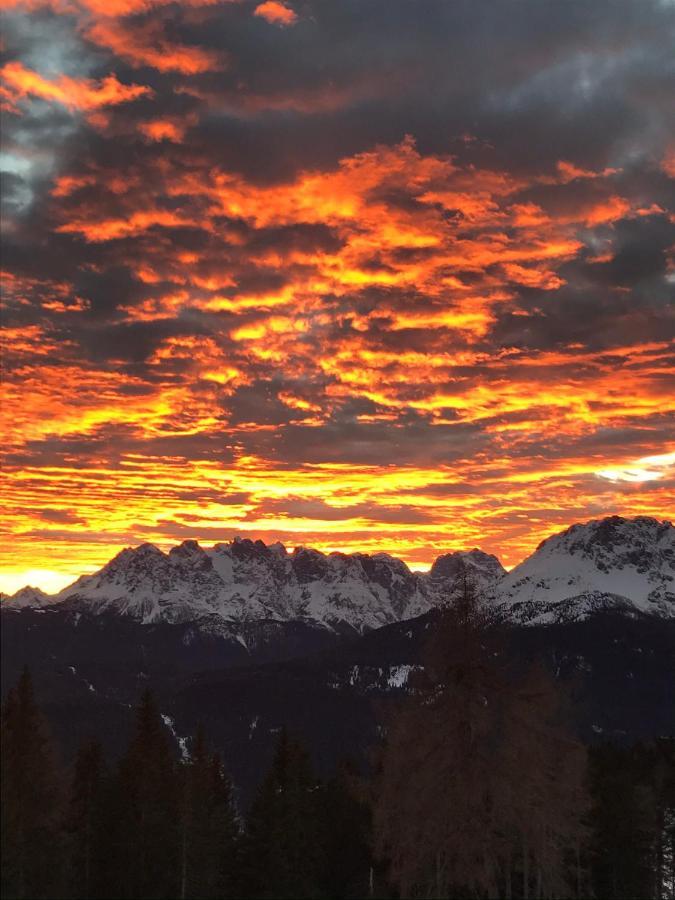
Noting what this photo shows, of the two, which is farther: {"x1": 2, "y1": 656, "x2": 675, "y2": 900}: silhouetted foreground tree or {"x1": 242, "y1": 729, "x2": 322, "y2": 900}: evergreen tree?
{"x1": 242, "y1": 729, "x2": 322, "y2": 900}: evergreen tree

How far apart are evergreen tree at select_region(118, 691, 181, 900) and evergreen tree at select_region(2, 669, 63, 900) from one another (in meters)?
13.3

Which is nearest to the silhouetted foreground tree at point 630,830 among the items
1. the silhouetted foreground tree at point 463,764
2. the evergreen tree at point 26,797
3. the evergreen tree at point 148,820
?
the silhouetted foreground tree at point 463,764

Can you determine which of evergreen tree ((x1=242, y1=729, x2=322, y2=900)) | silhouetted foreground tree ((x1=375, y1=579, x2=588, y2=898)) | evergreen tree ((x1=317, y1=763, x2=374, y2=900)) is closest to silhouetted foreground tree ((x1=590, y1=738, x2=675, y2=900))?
evergreen tree ((x1=317, y1=763, x2=374, y2=900))

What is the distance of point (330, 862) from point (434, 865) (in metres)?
→ 28.1

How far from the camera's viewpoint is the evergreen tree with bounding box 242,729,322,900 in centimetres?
5406

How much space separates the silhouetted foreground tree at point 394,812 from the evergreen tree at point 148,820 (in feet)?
0.31

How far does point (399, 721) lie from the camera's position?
40375 mm

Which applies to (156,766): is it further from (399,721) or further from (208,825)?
(399,721)

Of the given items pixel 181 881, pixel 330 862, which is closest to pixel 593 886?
pixel 330 862

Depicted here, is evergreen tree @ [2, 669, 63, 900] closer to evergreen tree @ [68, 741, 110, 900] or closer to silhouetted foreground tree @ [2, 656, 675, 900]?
silhouetted foreground tree @ [2, 656, 675, 900]

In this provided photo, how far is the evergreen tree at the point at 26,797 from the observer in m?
37.4

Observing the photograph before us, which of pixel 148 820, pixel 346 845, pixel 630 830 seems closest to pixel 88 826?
pixel 148 820

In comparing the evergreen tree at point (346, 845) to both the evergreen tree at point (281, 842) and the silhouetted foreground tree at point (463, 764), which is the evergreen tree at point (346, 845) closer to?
the evergreen tree at point (281, 842)

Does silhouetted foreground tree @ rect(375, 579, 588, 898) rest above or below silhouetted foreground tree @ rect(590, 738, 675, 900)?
above
